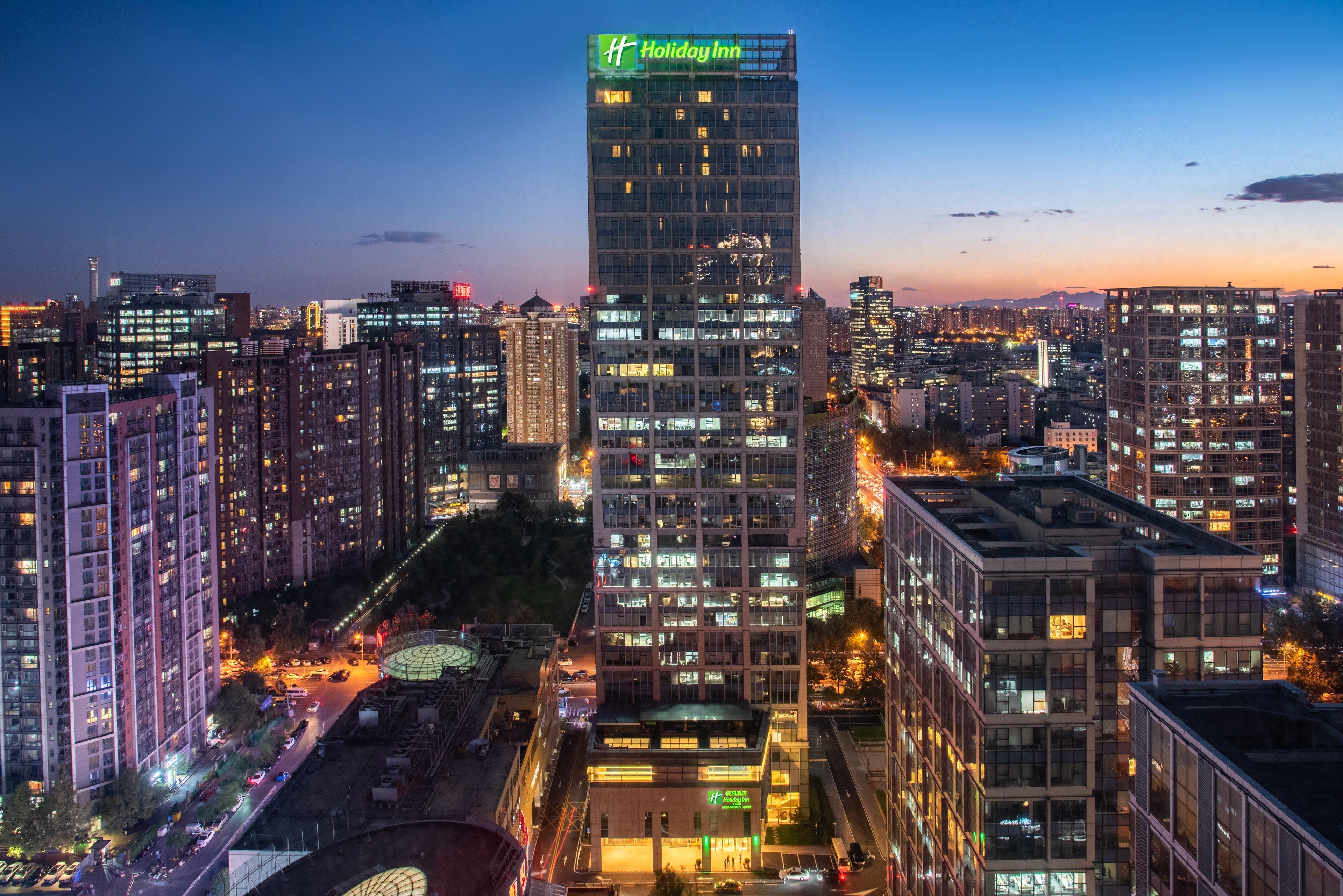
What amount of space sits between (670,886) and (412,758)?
13.2 m

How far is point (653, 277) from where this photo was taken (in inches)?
2098

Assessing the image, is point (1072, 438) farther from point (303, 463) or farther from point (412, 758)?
point (412, 758)

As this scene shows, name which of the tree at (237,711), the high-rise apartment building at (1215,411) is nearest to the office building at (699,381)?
the tree at (237,711)

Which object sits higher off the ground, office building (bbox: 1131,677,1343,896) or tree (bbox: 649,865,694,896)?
office building (bbox: 1131,677,1343,896)

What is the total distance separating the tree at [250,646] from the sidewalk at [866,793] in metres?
44.8

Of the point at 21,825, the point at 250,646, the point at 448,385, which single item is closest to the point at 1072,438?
the point at 448,385

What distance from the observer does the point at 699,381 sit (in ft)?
173

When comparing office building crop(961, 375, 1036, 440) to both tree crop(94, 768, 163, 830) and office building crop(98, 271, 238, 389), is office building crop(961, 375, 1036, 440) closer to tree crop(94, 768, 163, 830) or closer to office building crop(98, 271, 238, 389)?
office building crop(98, 271, 238, 389)

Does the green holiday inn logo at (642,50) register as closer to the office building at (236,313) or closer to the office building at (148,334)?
the office building at (148,334)

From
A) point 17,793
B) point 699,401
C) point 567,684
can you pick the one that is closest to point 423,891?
point 699,401

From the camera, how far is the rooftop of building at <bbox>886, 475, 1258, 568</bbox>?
103 ft

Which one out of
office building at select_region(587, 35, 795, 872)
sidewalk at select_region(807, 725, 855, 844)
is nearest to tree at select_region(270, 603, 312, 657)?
office building at select_region(587, 35, 795, 872)

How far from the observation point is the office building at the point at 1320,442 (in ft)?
242

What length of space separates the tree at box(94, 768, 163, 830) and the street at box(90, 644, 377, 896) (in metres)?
2.07
